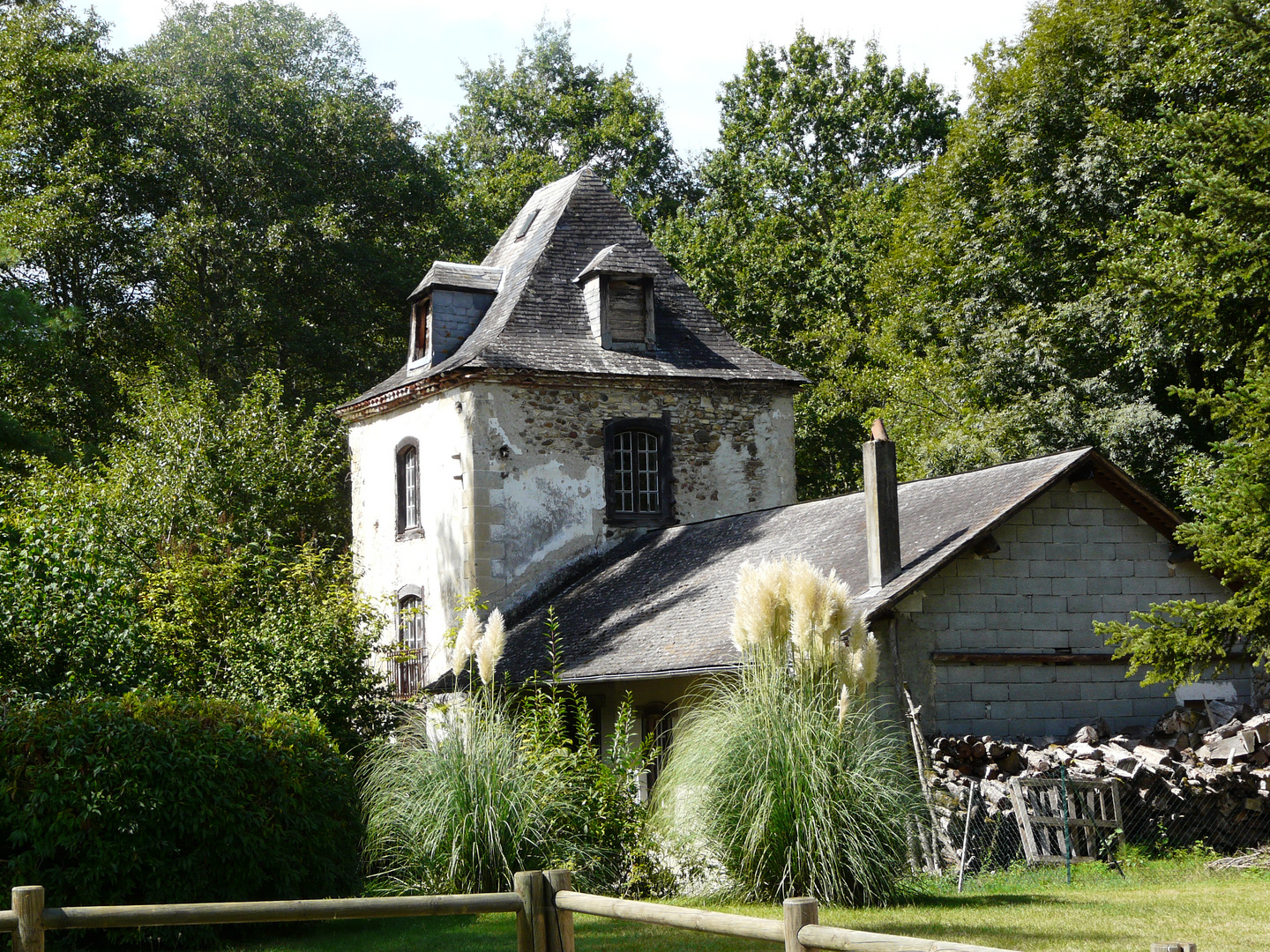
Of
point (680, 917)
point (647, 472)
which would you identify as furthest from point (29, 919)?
point (647, 472)

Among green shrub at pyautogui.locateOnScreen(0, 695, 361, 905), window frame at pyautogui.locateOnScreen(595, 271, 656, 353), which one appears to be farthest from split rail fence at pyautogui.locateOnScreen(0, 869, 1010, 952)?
window frame at pyautogui.locateOnScreen(595, 271, 656, 353)

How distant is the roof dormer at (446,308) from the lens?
21.4 meters

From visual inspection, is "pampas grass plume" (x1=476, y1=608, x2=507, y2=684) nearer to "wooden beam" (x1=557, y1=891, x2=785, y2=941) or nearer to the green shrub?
the green shrub

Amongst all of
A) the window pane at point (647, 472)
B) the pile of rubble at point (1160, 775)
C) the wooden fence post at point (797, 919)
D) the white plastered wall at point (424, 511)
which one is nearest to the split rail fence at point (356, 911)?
Answer: the wooden fence post at point (797, 919)

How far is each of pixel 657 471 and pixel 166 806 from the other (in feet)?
39.8

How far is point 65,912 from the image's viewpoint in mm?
5516

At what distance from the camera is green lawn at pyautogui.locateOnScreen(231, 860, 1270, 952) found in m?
8.71

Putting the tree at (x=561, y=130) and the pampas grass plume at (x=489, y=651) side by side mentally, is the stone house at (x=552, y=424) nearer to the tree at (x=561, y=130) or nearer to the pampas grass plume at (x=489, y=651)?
the pampas grass plume at (x=489, y=651)

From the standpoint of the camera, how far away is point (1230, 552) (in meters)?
11.2

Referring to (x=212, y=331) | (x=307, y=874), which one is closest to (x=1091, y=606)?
(x=307, y=874)

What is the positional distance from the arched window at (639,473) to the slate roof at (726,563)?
85 centimetres

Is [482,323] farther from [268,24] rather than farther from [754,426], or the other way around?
[268,24]

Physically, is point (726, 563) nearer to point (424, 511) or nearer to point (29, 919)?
point (424, 511)

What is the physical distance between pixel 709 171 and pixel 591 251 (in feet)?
48.0
